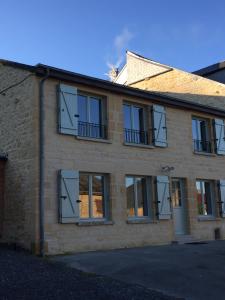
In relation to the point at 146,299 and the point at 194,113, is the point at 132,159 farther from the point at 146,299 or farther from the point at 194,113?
the point at 146,299

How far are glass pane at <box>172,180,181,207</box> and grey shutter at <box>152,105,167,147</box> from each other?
160 centimetres

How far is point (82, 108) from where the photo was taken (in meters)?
13.2

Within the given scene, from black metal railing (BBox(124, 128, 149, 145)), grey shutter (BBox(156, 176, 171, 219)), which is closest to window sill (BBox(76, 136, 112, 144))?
black metal railing (BBox(124, 128, 149, 145))

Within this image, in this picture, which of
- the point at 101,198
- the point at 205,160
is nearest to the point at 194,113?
the point at 205,160

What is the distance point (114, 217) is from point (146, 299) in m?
6.21

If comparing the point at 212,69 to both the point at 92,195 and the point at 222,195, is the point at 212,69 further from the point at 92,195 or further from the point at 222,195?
the point at 92,195

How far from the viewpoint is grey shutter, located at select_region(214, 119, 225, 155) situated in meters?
17.0

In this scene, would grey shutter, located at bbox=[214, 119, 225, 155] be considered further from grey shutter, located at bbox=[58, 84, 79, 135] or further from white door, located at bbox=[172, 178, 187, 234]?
grey shutter, located at bbox=[58, 84, 79, 135]

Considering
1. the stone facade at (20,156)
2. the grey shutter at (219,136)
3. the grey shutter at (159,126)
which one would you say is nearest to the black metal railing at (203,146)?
the grey shutter at (219,136)

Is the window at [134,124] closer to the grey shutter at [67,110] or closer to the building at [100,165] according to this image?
the building at [100,165]

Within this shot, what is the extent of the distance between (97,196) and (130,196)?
1.28 meters

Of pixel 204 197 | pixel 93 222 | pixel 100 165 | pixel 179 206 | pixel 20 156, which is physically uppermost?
pixel 20 156

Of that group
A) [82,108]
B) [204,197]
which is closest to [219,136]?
[204,197]

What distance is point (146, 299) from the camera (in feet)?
22.5
